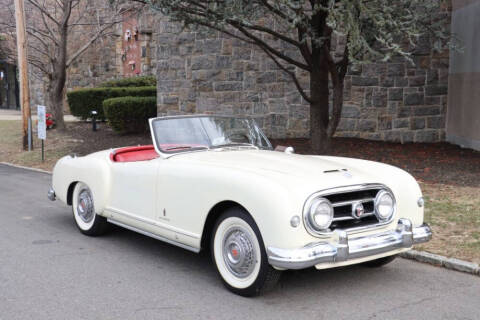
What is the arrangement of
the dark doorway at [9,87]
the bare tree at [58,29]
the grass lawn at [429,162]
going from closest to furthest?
the grass lawn at [429,162] < the bare tree at [58,29] < the dark doorway at [9,87]

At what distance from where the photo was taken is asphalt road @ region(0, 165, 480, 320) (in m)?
4.16

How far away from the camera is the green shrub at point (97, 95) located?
20.4 m

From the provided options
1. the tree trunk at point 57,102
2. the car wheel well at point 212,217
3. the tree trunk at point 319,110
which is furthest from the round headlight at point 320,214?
the tree trunk at point 57,102

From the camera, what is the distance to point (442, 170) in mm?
10305

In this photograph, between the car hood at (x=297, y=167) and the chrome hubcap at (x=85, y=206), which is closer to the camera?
the car hood at (x=297, y=167)

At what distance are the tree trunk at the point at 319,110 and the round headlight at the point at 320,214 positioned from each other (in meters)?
7.26

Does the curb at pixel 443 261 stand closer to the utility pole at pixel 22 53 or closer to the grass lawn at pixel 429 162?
the grass lawn at pixel 429 162

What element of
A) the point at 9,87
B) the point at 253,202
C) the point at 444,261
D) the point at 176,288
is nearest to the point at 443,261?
the point at 444,261

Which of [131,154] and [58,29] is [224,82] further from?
[131,154]

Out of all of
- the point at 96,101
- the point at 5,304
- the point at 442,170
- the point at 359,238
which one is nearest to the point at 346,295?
the point at 359,238

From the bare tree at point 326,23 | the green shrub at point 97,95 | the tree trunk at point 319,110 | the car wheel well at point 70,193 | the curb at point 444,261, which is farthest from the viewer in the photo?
the green shrub at point 97,95

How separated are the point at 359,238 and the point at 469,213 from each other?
343 cm

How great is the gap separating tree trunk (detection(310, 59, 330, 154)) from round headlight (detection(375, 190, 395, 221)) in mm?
6810

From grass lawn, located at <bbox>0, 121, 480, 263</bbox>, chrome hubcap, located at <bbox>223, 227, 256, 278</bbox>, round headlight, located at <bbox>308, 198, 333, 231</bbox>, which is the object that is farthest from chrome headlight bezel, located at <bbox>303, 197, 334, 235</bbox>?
grass lawn, located at <bbox>0, 121, 480, 263</bbox>
